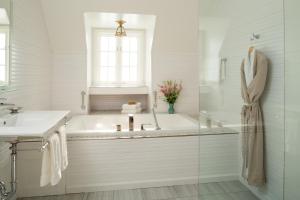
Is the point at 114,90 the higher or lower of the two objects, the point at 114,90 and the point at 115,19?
the lower

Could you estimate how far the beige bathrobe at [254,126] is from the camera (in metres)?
2.01

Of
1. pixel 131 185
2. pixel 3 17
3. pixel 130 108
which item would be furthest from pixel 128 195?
pixel 3 17

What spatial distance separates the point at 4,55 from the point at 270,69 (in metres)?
2.30

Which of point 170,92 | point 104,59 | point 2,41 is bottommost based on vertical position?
point 170,92

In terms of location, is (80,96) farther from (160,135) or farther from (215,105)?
(215,105)

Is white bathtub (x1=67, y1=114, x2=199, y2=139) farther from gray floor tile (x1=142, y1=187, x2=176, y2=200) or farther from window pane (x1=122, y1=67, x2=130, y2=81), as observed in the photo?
window pane (x1=122, y1=67, x2=130, y2=81)

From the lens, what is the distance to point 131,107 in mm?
3920

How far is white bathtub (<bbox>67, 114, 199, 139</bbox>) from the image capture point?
2691 millimetres

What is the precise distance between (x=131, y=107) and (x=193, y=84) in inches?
43.3

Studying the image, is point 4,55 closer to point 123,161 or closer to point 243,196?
point 123,161

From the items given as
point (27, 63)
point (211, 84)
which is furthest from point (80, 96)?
point (211, 84)

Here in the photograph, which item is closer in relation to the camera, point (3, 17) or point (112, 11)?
point (3, 17)

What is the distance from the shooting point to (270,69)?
1.94m

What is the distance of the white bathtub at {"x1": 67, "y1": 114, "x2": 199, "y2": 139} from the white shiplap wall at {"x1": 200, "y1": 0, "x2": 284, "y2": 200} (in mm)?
614
